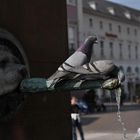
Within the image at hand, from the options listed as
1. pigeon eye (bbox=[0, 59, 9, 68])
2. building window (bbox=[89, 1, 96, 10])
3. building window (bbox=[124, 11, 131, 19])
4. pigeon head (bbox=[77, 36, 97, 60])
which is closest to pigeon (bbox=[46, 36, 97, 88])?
pigeon head (bbox=[77, 36, 97, 60])

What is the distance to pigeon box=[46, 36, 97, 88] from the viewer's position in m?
3.57

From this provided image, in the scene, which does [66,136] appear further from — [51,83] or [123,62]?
[123,62]

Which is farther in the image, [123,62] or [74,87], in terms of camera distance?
[123,62]

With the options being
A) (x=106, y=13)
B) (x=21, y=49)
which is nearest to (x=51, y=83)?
(x=21, y=49)

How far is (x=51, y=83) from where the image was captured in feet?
11.7

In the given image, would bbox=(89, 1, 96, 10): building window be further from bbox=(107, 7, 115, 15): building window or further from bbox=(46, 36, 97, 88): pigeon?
bbox=(46, 36, 97, 88): pigeon

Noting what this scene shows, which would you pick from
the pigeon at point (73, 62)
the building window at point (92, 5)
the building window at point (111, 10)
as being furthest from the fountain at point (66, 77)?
the building window at point (111, 10)

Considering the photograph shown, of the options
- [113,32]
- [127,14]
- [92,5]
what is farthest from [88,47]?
[127,14]

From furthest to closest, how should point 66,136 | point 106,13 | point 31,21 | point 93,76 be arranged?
1. point 106,13
2. point 66,136
3. point 31,21
4. point 93,76

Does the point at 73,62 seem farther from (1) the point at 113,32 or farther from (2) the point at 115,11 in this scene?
(2) the point at 115,11

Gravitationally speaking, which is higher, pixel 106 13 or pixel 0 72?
pixel 106 13

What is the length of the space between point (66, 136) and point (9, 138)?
2.53ft

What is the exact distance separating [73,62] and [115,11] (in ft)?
221

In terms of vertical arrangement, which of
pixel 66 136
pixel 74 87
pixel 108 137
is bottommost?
pixel 108 137
